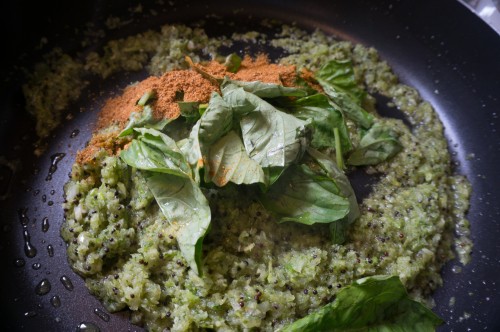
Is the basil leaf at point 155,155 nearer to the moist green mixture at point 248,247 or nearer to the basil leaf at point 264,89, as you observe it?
the moist green mixture at point 248,247

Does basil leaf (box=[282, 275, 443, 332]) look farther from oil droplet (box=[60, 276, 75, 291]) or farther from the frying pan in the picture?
oil droplet (box=[60, 276, 75, 291])

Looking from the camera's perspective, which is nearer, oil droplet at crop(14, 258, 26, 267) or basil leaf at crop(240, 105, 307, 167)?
basil leaf at crop(240, 105, 307, 167)

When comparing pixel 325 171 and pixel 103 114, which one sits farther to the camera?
pixel 103 114

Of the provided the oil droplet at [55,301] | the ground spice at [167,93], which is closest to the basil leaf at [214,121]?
the ground spice at [167,93]

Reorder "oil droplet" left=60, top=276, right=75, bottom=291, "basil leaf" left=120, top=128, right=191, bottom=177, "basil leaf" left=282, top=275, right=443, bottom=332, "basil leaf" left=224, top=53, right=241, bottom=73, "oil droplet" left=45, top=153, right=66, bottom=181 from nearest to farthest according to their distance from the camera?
"basil leaf" left=282, top=275, right=443, bottom=332
"basil leaf" left=120, top=128, right=191, bottom=177
"oil droplet" left=60, top=276, right=75, bottom=291
"oil droplet" left=45, top=153, right=66, bottom=181
"basil leaf" left=224, top=53, right=241, bottom=73

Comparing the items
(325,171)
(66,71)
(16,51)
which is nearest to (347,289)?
(325,171)

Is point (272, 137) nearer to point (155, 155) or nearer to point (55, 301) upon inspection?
point (155, 155)

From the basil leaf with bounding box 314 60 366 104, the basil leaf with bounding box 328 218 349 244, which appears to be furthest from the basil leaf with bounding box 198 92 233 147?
the basil leaf with bounding box 314 60 366 104

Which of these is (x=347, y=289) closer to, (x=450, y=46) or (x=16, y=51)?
(x=450, y=46)
